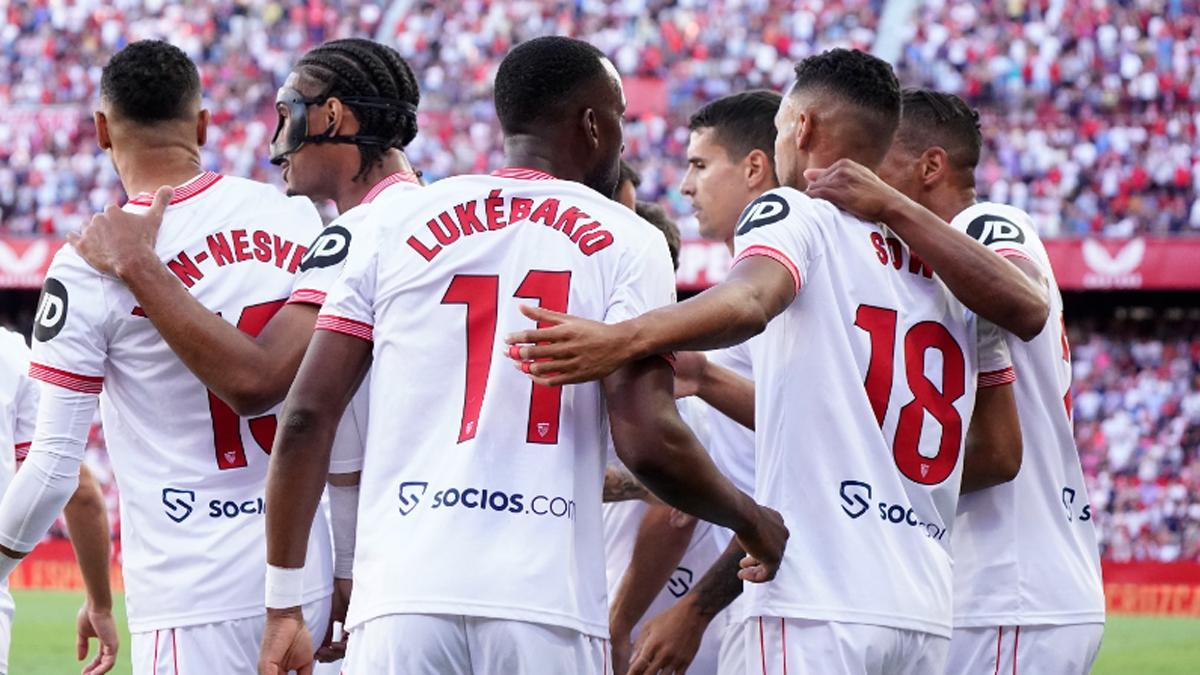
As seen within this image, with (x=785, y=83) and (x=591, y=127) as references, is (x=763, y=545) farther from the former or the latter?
(x=785, y=83)

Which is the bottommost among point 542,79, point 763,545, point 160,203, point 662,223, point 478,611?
point 478,611

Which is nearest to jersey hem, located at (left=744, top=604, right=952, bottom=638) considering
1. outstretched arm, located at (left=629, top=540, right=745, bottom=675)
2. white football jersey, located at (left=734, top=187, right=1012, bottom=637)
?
white football jersey, located at (left=734, top=187, right=1012, bottom=637)

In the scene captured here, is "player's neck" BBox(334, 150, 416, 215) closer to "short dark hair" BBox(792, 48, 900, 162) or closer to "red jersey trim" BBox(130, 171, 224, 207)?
"red jersey trim" BBox(130, 171, 224, 207)

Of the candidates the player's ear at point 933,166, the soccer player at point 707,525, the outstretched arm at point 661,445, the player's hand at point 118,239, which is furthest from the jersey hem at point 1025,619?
the player's hand at point 118,239

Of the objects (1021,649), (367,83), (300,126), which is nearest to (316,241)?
(300,126)

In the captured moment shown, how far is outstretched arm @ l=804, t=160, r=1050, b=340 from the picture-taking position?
12.1ft

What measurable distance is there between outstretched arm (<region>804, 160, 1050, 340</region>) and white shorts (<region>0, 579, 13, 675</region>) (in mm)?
2684

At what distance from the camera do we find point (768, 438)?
3686 millimetres

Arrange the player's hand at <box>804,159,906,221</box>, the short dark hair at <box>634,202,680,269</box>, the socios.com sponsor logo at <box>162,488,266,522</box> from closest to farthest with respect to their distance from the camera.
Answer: the player's hand at <box>804,159,906,221</box>
the socios.com sponsor logo at <box>162,488,266,522</box>
the short dark hair at <box>634,202,680,269</box>

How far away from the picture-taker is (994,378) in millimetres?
4016

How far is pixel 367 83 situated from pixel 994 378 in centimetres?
187

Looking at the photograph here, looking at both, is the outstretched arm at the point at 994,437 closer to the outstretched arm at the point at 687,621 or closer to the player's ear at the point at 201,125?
the outstretched arm at the point at 687,621

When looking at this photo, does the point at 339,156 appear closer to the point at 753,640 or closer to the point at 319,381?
the point at 319,381

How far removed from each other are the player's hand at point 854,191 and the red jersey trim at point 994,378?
0.56 meters
